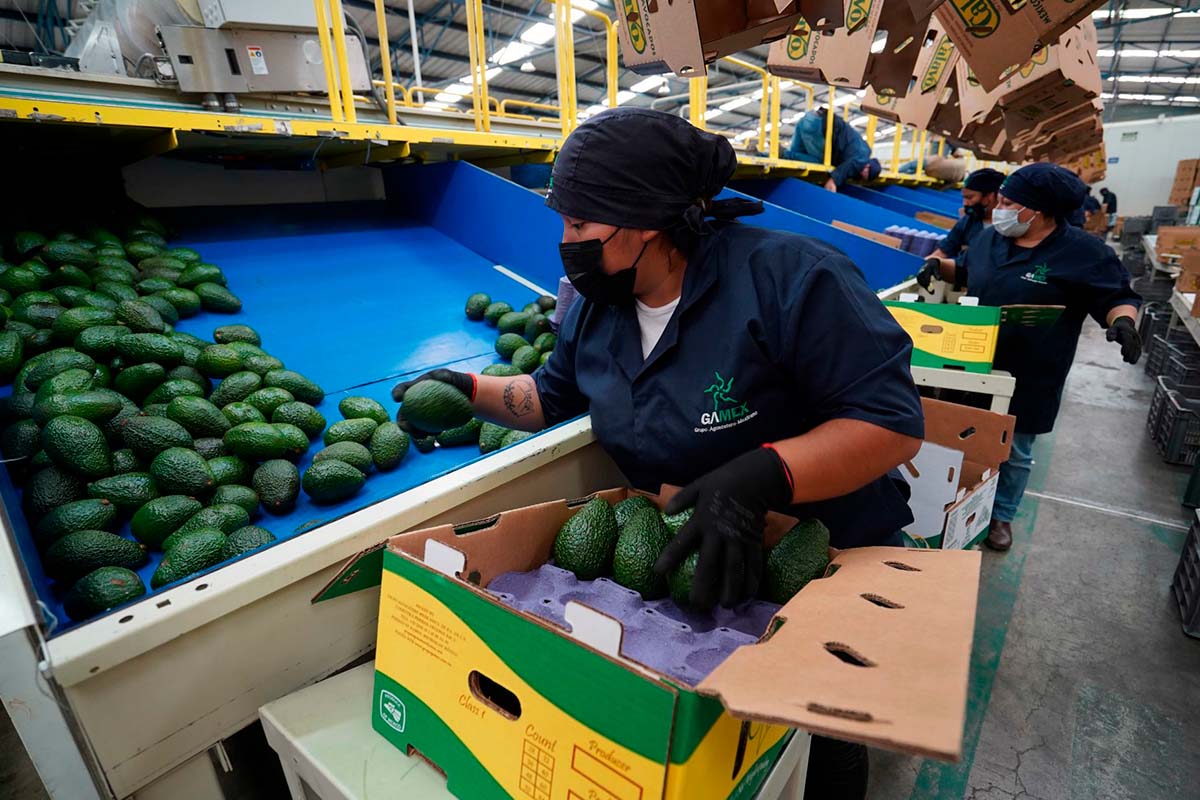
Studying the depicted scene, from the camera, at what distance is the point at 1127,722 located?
90.0 inches

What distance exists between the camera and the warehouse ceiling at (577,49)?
1326cm

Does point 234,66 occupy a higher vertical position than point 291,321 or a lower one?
higher

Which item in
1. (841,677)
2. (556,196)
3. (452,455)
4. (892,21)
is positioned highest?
(892,21)

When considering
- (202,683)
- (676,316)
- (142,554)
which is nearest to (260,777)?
(202,683)

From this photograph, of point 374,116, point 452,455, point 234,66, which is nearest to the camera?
point 452,455

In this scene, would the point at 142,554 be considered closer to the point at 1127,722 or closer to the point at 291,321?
the point at 291,321

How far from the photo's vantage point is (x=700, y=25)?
1.82m

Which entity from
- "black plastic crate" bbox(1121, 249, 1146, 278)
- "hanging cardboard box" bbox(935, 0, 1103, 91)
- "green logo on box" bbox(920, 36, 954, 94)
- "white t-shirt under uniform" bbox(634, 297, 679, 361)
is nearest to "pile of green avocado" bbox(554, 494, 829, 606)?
"white t-shirt under uniform" bbox(634, 297, 679, 361)

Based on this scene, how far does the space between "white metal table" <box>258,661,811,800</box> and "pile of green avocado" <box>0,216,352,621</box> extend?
1.32 ft

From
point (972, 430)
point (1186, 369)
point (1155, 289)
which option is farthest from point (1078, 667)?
point (1155, 289)

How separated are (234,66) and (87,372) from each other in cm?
202

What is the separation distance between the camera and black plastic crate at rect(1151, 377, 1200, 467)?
4.30 m

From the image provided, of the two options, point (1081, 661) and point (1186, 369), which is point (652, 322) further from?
point (1186, 369)

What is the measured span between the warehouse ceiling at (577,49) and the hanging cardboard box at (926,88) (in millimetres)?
6275
